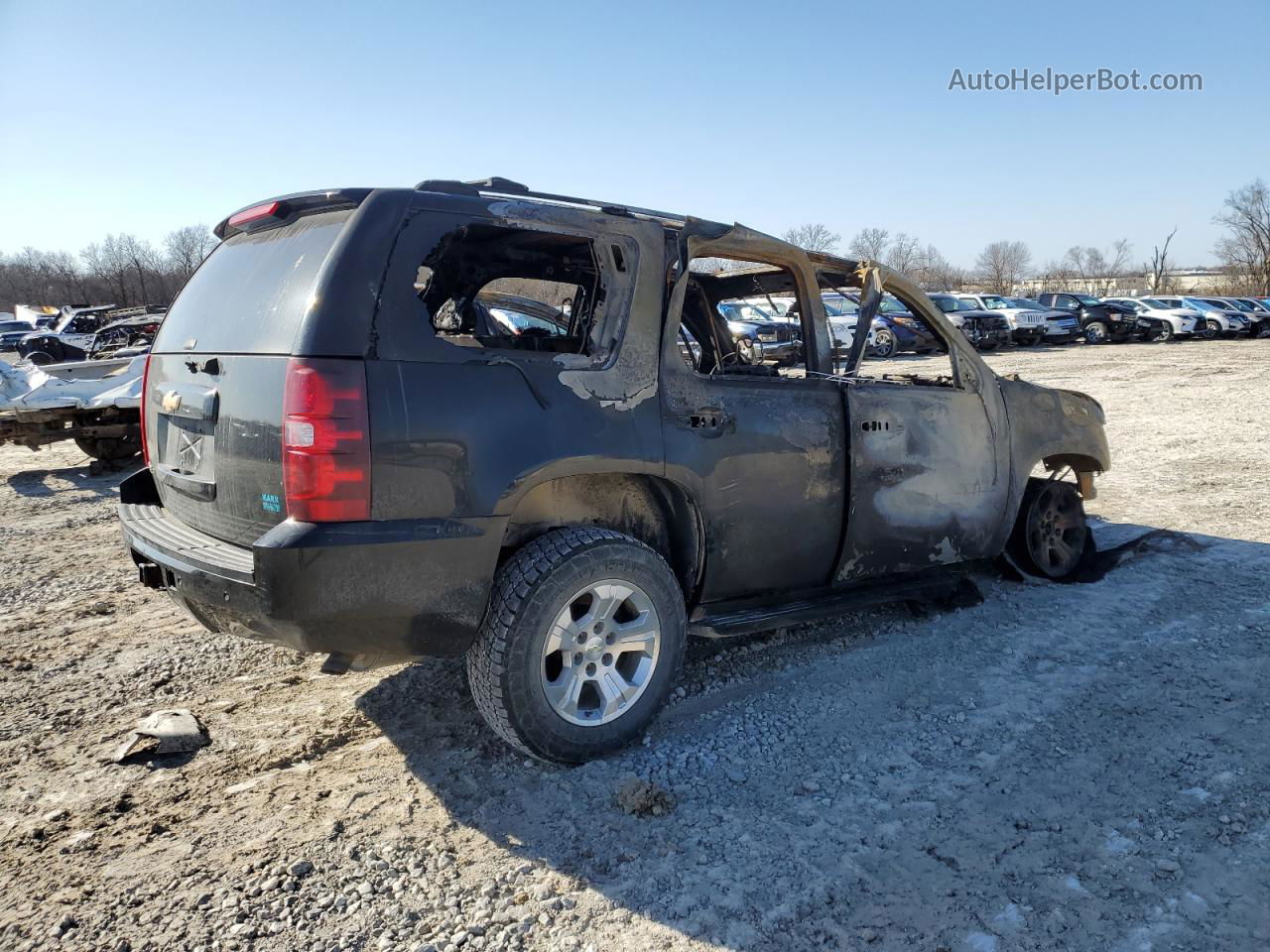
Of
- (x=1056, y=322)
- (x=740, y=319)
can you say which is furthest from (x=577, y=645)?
(x=1056, y=322)

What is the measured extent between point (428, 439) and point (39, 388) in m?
8.83

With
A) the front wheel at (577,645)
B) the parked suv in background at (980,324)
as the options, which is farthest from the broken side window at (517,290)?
the parked suv in background at (980,324)

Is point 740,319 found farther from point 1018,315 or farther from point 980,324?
point 1018,315

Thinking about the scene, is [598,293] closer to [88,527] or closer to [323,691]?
[323,691]

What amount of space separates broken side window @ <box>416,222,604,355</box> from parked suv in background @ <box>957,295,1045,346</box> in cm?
2687

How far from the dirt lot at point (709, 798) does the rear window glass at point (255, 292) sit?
1570 millimetres

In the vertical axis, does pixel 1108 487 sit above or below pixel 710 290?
below

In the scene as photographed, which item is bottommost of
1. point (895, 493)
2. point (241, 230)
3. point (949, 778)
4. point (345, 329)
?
point (949, 778)

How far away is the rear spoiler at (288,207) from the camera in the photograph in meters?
3.02

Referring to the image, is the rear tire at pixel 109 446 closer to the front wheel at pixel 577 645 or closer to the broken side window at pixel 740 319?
the broken side window at pixel 740 319

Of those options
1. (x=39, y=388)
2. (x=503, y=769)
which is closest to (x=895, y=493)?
(x=503, y=769)

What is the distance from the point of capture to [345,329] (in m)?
2.78

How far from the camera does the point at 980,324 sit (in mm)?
27234

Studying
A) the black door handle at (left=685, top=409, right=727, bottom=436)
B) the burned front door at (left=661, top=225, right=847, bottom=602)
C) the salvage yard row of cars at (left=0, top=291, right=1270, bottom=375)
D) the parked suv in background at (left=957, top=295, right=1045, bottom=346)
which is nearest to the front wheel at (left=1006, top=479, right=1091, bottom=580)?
the burned front door at (left=661, top=225, right=847, bottom=602)
